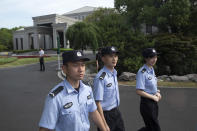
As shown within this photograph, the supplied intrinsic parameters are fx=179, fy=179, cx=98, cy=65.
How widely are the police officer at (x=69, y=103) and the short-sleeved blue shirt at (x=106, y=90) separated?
64 centimetres

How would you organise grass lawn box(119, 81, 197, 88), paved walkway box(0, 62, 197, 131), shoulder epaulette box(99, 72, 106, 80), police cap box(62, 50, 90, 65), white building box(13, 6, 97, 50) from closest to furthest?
police cap box(62, 50, 90, 65) → shoulder epaulette box(99, 72, 106, 80) → paved walkway box(0, 62, 197, 131) → grass lawn box(119, 81, 197, 88) → white building box(13, 6, 97, 50)

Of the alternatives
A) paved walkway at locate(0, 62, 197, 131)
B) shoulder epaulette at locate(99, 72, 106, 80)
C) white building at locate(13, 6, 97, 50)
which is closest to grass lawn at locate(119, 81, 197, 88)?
paved walkway at locate(0, 62, 197, 131)

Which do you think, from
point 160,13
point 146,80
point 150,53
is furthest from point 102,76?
point 160,13

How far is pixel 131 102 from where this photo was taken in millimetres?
6770

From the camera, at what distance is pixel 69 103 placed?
1979 mm

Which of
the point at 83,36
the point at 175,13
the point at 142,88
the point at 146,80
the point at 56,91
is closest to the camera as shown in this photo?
the point at 56,91

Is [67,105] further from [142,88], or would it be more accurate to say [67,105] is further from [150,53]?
[150,53]

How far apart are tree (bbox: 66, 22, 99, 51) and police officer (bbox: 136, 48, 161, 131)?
50.9 feet

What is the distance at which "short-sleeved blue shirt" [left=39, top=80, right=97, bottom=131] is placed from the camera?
1.89 m

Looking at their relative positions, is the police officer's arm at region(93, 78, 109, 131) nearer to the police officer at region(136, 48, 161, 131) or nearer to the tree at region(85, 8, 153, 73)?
the police officer at region(136, 48, 161, 131)

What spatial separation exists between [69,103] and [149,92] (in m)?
1.90

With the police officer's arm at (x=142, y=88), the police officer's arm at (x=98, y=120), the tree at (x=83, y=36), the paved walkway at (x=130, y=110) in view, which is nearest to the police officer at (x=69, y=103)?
the police officer's arm at (x=98, y=120)

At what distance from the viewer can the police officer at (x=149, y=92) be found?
3211mm

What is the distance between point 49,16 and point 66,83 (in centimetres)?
5123
